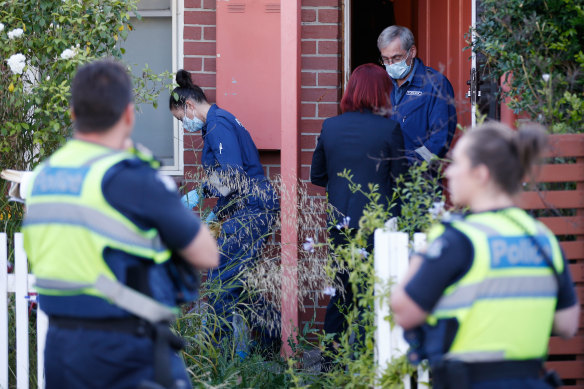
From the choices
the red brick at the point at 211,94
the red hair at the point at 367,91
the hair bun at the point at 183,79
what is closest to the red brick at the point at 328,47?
the red brick at the point at 211,94

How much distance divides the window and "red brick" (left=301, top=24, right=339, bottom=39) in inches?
37.5

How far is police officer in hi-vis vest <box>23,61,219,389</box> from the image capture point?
2.30 m

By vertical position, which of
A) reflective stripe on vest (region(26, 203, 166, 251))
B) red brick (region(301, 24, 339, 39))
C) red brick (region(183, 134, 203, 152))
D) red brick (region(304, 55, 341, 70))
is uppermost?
red brick (region(301, 24, 339, 39))

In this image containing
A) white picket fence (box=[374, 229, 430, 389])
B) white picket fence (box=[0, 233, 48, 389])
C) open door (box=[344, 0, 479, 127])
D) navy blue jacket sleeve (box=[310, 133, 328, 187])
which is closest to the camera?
white picket fence (box=[374, 229, 430, 389])

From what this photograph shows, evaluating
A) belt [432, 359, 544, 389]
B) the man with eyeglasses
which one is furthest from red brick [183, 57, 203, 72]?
belt [432, 359, 544, 389]

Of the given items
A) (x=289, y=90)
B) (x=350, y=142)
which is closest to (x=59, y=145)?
(x=289, y=90)

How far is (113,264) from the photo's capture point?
2340mm

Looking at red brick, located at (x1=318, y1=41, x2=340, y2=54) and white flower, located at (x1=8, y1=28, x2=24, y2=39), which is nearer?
white flower, located at (x1=8, y1=28, x2=24, y2=39)

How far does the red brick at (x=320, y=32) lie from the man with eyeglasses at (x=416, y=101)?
0.53 m

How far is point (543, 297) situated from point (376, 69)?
245 centimetres

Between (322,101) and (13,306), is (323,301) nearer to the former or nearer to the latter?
(322,101)

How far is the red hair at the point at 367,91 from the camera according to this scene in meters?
4.45

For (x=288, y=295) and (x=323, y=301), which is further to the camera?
(x=323, y=301)

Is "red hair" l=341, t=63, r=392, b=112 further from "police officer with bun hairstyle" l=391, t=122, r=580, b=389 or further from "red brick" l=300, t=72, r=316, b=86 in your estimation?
"police officer with bun hairstyle" l=391, t=122, r=580, b=389
